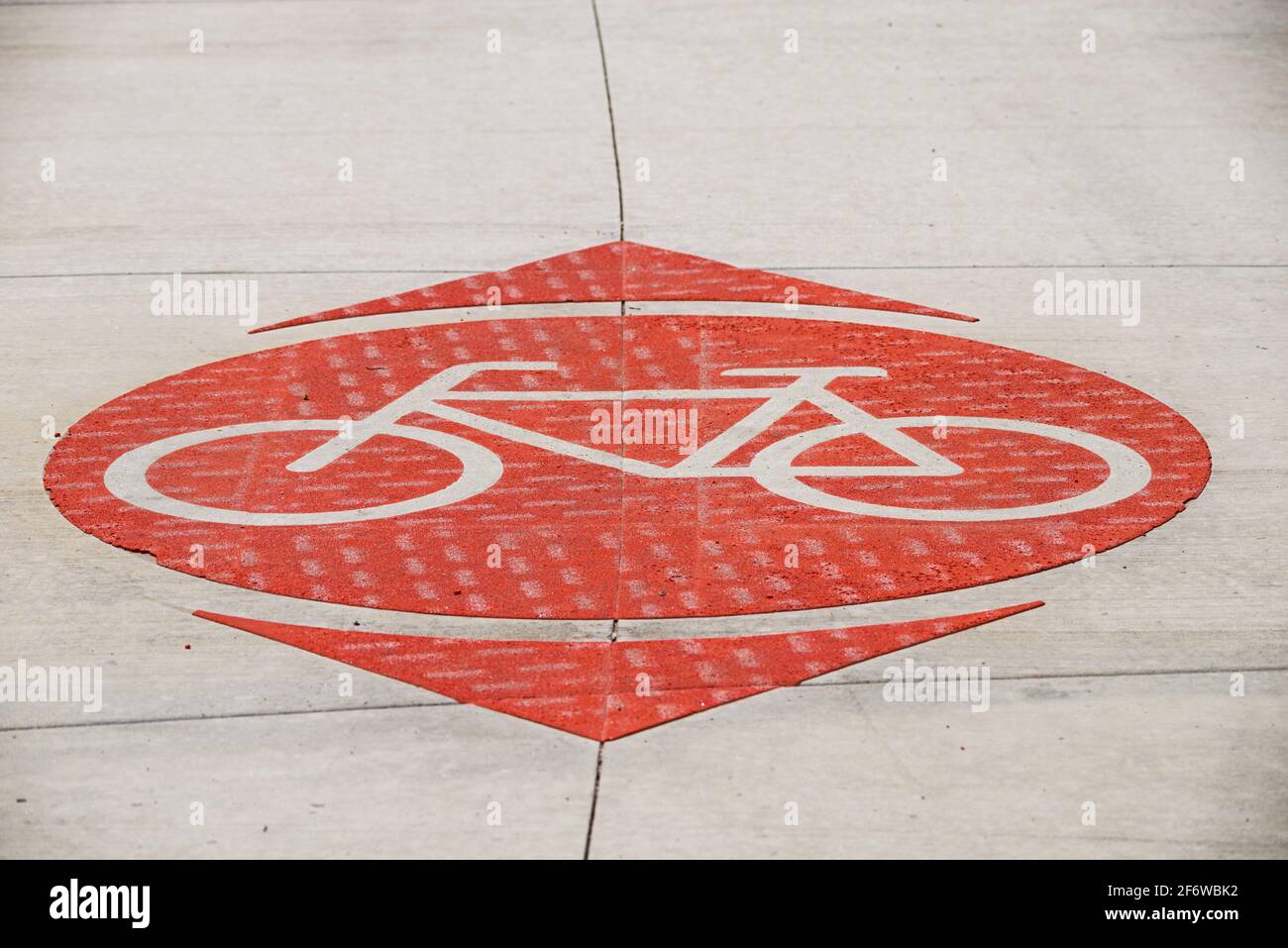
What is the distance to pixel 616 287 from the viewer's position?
9203mm

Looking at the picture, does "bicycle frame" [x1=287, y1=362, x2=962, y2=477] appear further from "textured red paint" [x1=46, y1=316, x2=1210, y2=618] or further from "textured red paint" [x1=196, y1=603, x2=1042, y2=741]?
"textured red paint" [x1=196, y1=603, x2=1042, y2=741]

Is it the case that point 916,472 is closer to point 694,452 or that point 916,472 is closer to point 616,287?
point 694,452

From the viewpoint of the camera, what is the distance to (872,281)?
9.34 metres

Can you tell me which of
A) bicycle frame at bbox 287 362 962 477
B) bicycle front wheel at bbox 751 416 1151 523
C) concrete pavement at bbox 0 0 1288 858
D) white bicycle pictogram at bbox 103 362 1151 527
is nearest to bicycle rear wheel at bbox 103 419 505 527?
white bicycle pictogram at bbox 103 362 1151 527

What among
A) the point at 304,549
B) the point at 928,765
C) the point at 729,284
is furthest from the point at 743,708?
the point at 729,284

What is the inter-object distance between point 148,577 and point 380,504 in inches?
40.7

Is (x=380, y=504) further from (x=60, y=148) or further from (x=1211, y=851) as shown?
(x=60, y=148)

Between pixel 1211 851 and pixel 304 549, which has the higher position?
pixel 304 549

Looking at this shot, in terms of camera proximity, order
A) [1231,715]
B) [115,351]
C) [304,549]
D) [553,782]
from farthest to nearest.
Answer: [115,351], [304,549], [1231,715], [553,782]

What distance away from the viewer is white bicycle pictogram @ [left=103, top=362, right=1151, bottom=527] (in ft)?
23.1

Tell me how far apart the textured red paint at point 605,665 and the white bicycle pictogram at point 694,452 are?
92 cm

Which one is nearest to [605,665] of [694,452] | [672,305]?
[694,452]
